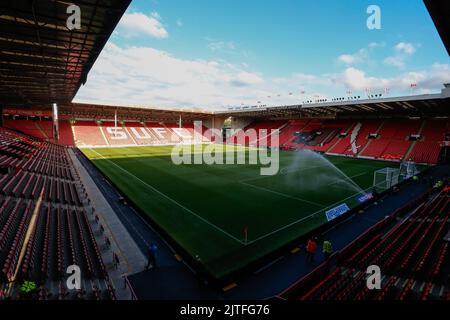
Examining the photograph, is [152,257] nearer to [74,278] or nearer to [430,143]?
[74,278]

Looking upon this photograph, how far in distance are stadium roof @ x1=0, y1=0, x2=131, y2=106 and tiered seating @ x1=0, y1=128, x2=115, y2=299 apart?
25.6 feet

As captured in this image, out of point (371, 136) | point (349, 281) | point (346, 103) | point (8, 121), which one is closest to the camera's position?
point (349, 281)

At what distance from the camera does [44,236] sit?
10039mm

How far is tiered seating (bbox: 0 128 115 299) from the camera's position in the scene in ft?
25.7

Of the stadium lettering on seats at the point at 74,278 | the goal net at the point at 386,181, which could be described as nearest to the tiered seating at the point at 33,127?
the stadium lettering on seats at the point at 74,278

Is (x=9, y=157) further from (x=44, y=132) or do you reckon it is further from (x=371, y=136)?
(x=371, y=136)

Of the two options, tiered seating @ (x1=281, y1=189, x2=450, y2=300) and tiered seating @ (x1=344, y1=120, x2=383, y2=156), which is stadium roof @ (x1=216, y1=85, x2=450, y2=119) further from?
tiered seating @ (x1=281, y1=189, x2=450, y2=300)

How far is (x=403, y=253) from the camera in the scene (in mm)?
9219

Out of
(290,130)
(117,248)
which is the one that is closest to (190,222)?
(117,248)

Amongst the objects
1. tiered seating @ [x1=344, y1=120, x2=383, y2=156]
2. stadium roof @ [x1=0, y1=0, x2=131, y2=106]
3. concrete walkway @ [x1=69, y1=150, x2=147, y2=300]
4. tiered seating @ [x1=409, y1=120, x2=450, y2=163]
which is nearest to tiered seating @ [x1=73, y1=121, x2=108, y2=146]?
stadium roof @ [x1=0, y1=0, x2=131, y2=106]

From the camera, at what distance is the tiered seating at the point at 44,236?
7824 millimetres

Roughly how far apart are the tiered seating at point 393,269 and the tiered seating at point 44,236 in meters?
6.54
